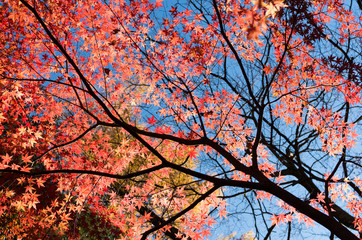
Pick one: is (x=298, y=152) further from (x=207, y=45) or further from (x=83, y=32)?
(x=83, y=32)

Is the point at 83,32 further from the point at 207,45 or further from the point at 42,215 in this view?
the point at 42,215

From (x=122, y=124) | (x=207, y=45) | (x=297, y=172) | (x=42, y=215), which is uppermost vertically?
(x=207, y=45)

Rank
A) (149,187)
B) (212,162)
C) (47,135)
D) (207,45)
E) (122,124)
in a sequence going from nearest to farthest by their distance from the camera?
(122,124) < (149,187) < (207,45) < (47,135) < (212,162)

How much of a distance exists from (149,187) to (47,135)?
269cm

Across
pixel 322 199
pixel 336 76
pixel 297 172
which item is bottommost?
pixel 322 199

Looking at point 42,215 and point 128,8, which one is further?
point 42,215

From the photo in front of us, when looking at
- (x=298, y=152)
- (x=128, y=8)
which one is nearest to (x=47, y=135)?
(x=128, y=8)

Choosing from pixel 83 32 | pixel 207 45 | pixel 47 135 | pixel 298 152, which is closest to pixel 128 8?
pixel 83 32

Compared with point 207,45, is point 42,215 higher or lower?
lower

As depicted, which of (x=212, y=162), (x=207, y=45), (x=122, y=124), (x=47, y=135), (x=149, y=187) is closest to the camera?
(x=122, y=124)

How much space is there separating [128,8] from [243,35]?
2643mm

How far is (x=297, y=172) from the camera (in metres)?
6.75

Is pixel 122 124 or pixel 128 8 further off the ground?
pixel 128 8

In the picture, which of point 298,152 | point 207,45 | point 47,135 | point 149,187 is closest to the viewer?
point 149,187
